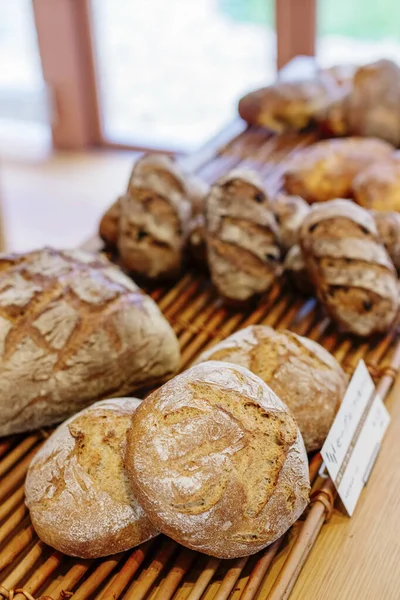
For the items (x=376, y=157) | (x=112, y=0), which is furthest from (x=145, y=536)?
(x=112, y=0)

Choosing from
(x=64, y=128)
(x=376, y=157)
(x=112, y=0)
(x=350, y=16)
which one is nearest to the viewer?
(x=376, y=157)

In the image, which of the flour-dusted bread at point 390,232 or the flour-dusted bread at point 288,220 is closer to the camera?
the flour-dusted bread at point 390,232

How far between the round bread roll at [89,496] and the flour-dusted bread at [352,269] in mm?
619

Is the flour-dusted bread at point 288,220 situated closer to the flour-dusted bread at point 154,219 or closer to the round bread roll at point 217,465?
the flour-dusted bread at point 154,219

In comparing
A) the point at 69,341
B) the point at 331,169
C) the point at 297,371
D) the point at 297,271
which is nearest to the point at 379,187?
the point at 331,169

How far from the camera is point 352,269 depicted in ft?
5.06

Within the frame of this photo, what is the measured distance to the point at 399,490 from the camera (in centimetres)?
129

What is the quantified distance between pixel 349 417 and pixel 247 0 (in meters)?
3.39

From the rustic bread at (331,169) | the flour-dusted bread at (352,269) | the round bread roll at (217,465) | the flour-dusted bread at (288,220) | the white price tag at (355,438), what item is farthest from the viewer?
the rustic bread at (331,169)

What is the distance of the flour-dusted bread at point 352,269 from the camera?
5.03ft

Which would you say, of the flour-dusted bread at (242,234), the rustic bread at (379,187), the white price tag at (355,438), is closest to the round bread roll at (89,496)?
the white price tag at (355,438)

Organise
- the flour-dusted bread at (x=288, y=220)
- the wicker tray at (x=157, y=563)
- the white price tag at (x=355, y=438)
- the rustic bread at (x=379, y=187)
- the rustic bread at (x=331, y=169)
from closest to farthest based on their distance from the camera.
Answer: the wicker tray at (x=157, y=563) → the white price tag at (x=355, y=438) → the flour-dusted bread at (x=288, y=220) → the rustic bread at (x=379, y=187) → the rustic bread at (x=331, y=169)

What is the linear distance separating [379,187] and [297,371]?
83cm

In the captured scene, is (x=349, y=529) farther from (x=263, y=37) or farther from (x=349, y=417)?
(x=263, y=37)
